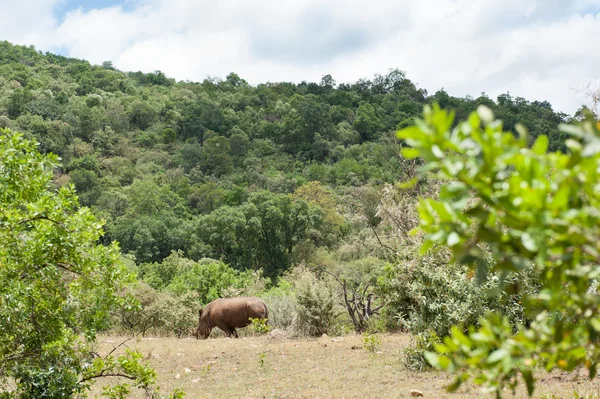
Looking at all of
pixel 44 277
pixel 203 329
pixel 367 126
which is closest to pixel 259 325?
pixel 203 329

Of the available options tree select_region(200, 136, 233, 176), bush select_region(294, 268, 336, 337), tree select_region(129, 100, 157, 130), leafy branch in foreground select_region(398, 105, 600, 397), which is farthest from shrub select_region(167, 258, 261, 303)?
tree select_region(129, 100, 157, 130)

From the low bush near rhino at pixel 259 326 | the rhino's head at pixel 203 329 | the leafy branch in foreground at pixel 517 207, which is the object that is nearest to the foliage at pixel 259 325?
the low bush near rhino at pixel 259 326

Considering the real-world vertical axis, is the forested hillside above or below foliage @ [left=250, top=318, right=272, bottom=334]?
above

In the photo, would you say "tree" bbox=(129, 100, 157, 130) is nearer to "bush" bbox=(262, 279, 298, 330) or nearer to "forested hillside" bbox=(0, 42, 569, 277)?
"forested hillside" bbox=(0, 42, 569, 277)

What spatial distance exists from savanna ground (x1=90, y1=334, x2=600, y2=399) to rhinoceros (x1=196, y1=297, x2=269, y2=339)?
1.36 m

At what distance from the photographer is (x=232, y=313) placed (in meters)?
14.3

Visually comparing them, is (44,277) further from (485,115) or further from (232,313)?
(232,313)

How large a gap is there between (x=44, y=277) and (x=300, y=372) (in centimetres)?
549

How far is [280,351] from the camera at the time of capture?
10.9m

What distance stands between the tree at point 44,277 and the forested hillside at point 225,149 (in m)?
22.8

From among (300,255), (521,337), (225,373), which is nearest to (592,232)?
(521,337)

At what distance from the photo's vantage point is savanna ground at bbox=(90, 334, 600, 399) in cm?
707

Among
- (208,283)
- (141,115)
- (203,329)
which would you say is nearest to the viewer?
(203,329)

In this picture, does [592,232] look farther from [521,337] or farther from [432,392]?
[432,392]
